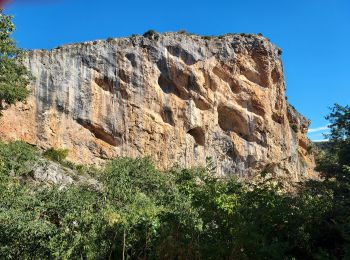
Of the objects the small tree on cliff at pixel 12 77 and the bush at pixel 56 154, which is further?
the bush at pixel 56 154

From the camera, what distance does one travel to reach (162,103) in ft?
110

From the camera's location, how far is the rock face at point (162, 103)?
30.8 meters

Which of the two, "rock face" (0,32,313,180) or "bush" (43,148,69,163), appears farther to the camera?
"rock face" (0,32,313,180)

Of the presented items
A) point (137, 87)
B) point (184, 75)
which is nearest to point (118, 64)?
point (137, 87)

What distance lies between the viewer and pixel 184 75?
1323 inches

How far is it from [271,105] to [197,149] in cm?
889

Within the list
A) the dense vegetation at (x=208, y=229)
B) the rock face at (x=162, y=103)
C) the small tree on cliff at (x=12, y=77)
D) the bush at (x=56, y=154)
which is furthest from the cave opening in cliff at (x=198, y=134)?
the dense vegetation at (x=208, y=229)

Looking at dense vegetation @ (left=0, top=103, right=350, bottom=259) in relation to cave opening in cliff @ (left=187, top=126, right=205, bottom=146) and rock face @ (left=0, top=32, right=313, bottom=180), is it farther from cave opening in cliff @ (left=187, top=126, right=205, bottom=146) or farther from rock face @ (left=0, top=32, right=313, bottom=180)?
cave opening in cliff @ (left=187, top=126, right=205, bottom=146)

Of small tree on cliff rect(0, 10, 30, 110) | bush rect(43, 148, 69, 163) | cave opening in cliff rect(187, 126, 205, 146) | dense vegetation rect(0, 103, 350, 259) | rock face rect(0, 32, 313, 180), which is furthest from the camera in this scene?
cave opening in cliff rect(187, 126, 205, 146)

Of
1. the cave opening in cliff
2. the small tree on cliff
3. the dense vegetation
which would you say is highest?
the cave opening in cliff

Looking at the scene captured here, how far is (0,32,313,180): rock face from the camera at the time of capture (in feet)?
101

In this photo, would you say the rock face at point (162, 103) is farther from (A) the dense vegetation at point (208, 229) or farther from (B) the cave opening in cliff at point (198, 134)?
(A) the dense vegetation at point (208, 229)

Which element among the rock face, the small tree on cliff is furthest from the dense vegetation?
the rock face

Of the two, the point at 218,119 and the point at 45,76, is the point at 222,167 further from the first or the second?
the point at 45,76
